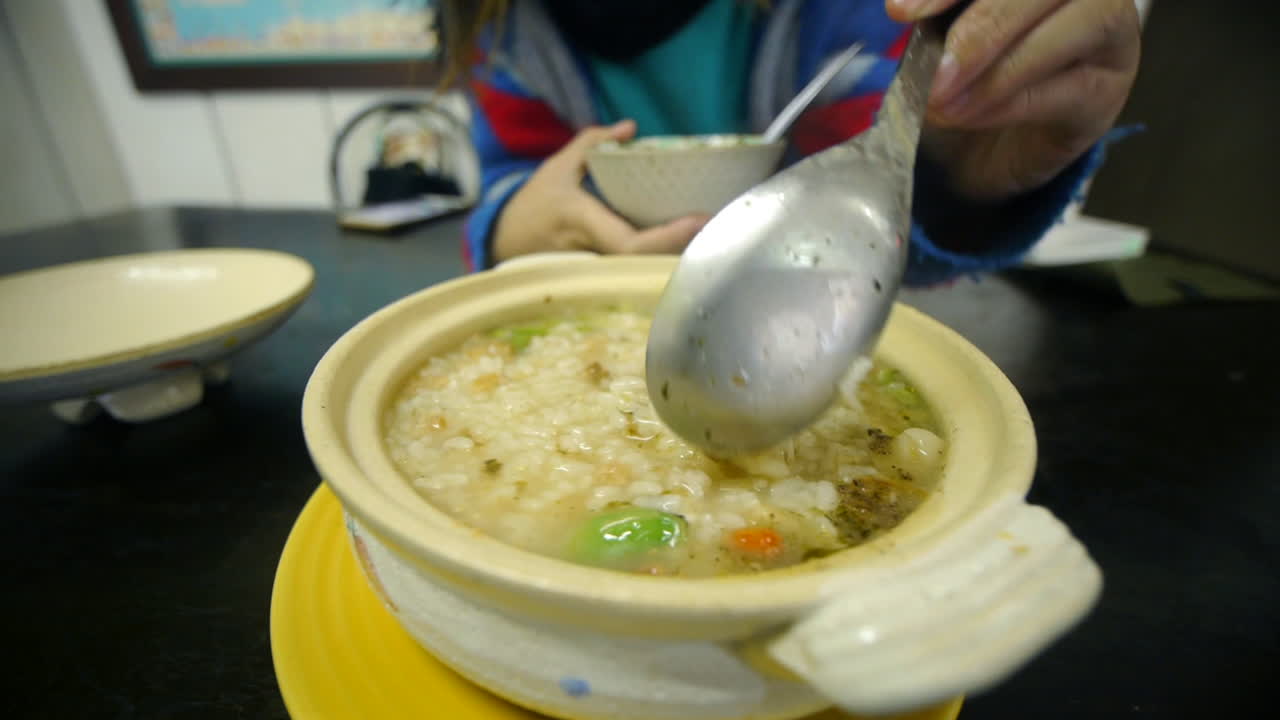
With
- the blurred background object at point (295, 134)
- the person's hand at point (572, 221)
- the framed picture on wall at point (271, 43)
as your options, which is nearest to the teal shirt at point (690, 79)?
the person's hand at point (572, 221)

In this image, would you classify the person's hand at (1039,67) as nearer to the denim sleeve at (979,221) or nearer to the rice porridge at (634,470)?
the denim sleeve at (979,221)

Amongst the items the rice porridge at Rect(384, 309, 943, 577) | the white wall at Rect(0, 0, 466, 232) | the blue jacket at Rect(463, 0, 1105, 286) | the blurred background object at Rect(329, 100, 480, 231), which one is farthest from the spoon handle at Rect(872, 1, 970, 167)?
the white wall at Rect(0, 0, 466, 232)

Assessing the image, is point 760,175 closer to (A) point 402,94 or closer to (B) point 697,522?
(B) point 697,522

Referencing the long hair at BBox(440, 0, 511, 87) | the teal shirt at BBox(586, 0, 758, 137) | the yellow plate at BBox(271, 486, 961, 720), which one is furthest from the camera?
the teal shirt at BBox(586, 0, 758, 137)

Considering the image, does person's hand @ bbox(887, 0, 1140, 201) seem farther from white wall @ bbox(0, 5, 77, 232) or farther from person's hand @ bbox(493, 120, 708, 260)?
white wall @ bbox(0, 5, 77, 232)

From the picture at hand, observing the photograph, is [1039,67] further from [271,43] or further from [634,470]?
[271,43]

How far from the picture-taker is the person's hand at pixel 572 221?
57.7 inches

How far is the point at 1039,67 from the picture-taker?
0.87 m

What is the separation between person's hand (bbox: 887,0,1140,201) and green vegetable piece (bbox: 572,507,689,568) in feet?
2.15

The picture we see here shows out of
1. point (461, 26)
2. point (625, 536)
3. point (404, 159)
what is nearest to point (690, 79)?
point (461, 26)

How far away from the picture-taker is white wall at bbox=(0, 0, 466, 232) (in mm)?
4980

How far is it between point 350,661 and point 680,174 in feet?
3.56

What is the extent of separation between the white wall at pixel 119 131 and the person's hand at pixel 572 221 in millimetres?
3234

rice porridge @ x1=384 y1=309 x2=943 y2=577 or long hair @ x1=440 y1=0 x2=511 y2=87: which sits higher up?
long hair @ x1=440 y1=0 x2=511 y2=87
